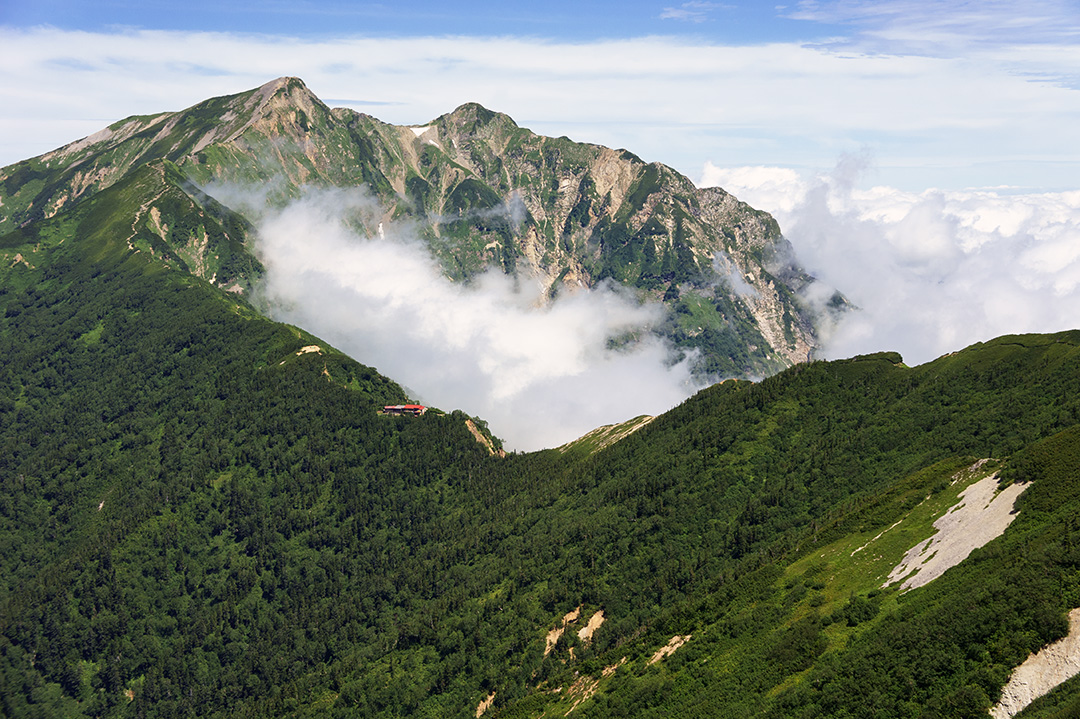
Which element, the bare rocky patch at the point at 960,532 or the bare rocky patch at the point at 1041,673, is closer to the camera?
the bare rocky patch at the point at 1041,673

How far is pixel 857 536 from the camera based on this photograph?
169 meters

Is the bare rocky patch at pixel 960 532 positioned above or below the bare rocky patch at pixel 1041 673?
above

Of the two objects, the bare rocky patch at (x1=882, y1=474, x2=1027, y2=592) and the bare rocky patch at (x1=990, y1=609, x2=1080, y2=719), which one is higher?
the bare rocky patch at (x1=882, y1=474, x2=1027, y2=592)

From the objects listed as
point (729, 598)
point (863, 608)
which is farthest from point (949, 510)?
point (729, 598)

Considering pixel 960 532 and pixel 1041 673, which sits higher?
pixel 960 532

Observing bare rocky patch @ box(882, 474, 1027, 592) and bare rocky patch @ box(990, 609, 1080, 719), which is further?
bare rocky patch @ box(882, 474, 1027, 592)

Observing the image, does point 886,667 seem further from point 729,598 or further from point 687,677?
point 729,598

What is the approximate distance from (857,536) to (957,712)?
77.5 meters

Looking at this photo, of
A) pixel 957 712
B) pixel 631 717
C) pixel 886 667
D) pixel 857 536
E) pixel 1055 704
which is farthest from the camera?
pixel 857 536

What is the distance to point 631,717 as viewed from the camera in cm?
14262

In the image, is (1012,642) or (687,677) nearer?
(1012,642)

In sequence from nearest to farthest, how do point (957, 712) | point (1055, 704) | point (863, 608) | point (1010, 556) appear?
1. point (1055, 704)
2. point (957, 712)
3. point (1010, 556)
4. point (863, 608)

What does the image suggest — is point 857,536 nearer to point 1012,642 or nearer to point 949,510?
point 949,510

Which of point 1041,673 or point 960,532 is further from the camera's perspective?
point 960,532
